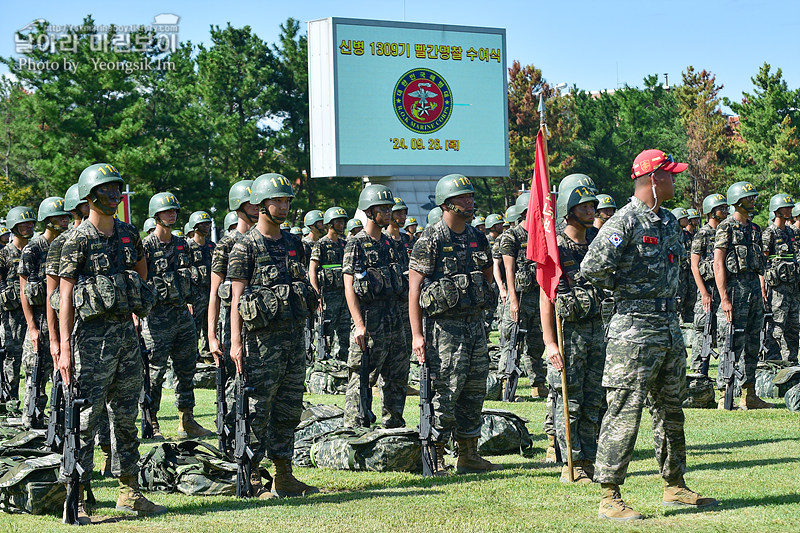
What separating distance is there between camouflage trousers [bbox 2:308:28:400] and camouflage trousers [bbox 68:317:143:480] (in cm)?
559

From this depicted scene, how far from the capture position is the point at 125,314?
287 inches

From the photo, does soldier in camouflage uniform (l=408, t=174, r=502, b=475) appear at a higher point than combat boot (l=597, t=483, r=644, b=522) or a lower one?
higher

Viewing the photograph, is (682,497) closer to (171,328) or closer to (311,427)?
(311,427)

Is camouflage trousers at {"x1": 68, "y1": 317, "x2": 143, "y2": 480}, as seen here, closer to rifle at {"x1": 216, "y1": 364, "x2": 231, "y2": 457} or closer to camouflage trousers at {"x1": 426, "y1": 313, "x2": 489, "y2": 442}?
rifle at {"x1": 216, "y1": 364, "x2": 231, "y2": 457}

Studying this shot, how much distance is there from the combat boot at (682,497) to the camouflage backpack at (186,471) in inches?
137

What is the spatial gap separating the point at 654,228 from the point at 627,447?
1.51m

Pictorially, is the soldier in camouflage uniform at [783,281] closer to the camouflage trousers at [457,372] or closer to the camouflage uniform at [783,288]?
the camouflage uniform at [783,288]

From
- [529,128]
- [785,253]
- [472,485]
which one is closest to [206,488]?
[472,485]

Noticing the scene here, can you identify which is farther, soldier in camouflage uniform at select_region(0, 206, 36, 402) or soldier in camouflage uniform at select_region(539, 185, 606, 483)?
soldier in camouflage uniform at select_region(0, 206, 36, 402)

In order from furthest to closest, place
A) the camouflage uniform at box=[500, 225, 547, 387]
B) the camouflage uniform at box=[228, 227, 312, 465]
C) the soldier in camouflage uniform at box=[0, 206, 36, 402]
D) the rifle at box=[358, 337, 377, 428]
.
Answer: the soldier in camouflage uniform at box=[0, 206, 36, 402] → the camouflage uniform at box=[500, 225, 547, 387] → the rifle at box=[358, 337, 377, 428] → the camouflage uniform at box=[228, 227, 312, 465]

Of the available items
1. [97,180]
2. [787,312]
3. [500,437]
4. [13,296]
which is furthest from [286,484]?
[787,312]

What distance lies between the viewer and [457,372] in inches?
332

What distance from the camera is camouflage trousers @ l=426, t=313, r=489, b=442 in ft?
27.7

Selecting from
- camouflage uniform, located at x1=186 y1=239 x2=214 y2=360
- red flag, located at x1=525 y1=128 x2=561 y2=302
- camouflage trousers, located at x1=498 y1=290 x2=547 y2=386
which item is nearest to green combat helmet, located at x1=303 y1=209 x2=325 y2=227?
camouflage uniform, located at x1=186 y1=239 x2=214 y2=360
